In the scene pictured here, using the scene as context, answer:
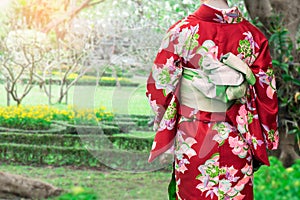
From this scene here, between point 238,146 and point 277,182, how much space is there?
1.76 metres

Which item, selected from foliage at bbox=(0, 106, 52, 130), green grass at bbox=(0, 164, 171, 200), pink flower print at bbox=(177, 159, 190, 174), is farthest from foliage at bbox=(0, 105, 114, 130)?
pink flower print at bbox=(177, 159, 190, 174)

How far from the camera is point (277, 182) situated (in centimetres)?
381

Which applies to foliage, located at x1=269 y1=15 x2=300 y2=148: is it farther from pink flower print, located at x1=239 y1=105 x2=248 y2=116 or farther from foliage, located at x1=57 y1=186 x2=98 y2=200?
pink flower print, located at x1=239 y1=105 x2=248 y2=116

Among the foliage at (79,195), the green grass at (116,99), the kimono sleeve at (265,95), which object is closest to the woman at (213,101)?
the kimono sleeve at (265,95)

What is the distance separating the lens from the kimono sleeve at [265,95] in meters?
2.16

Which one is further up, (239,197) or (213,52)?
(213,52)

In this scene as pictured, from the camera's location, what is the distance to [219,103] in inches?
83.5

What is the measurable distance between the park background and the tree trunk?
0.13 m

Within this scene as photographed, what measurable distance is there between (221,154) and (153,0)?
275 centimetres

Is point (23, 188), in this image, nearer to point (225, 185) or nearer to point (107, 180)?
point (107, 180)

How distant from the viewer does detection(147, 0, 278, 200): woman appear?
2.09m

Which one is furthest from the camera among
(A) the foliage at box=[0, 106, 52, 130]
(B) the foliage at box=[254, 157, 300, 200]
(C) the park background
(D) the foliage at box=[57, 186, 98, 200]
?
(A) the foliage at box=[0, 106, 52, 130]

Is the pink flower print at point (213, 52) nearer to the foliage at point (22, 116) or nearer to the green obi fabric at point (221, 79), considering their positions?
the green obi fabric at point (221, 79)

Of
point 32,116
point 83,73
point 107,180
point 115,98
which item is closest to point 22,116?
point 32,116
